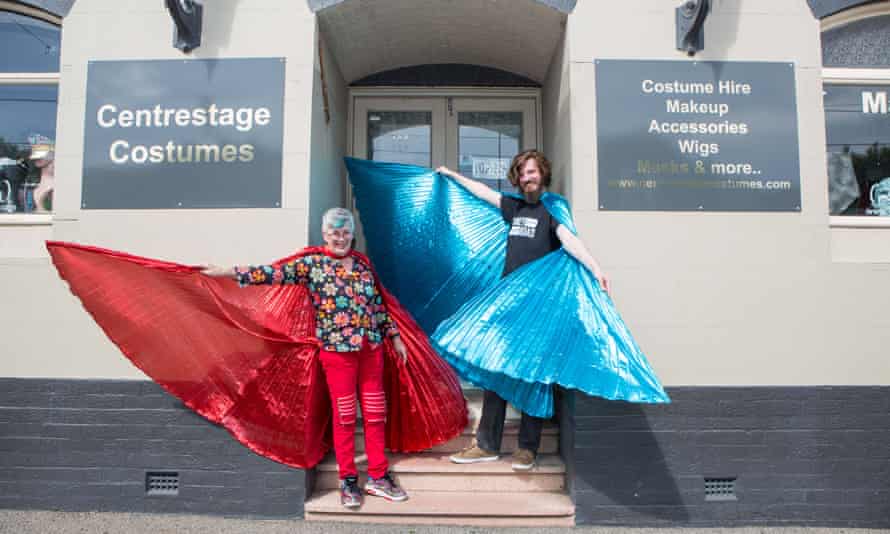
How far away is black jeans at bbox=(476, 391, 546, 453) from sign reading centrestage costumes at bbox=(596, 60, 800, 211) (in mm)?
1244

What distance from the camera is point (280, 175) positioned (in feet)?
10.3

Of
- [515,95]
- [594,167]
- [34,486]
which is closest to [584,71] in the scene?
[594,167]

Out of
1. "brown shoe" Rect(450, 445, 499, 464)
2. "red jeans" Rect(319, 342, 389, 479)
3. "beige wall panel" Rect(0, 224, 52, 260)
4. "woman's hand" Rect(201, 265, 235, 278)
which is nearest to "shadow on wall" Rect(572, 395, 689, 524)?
"brown shoe" Rect(450, 445, 499, 464)

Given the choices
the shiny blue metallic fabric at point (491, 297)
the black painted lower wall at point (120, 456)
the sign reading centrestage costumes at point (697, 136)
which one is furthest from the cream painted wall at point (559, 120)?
the black painted lower wall at point (120, 456)

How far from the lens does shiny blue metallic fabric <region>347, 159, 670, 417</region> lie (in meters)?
A: 2.57

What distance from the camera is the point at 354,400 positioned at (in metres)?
2.84

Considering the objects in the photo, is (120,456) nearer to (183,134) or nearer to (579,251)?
(183,134)

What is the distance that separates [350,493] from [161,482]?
1.09 m

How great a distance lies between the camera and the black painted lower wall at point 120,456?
301 centimetres

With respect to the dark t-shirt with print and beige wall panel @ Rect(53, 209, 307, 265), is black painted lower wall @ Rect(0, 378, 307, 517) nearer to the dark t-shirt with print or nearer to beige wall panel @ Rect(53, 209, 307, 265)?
beige wall panel @ Rect(53, 209, 307, 265)

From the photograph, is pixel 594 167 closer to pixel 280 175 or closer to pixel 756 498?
pixel 280 175

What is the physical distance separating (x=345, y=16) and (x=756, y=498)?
3596mm

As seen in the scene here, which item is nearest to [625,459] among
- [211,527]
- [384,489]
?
[384,489]

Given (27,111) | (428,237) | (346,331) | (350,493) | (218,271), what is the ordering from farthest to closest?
(27,111), (428,237), (350,493), (346,331), (218,271)
